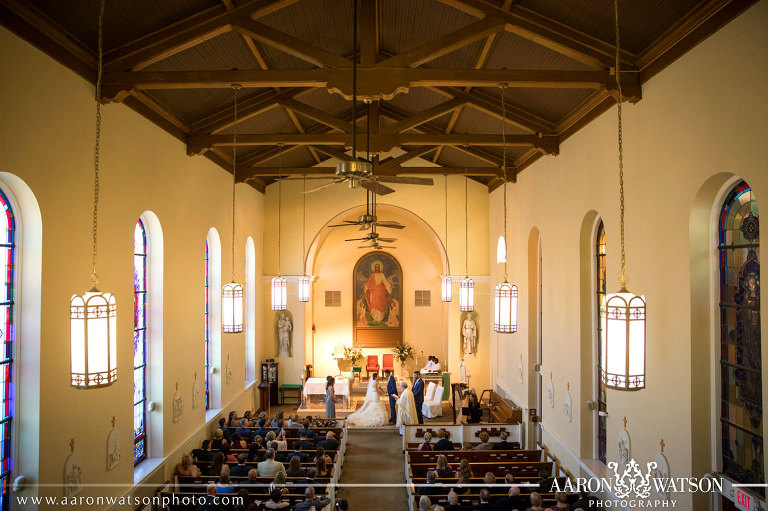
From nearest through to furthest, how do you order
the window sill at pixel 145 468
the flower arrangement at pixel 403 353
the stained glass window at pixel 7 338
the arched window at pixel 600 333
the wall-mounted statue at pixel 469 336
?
1. the stained glass window at pixel 7 338
2. the window sill at pixel 145 468
3. the arched window at pixel 600 333
4. the wall-mounted statue at pixel 469 336
5. the flower arrangement at pixel 403 353

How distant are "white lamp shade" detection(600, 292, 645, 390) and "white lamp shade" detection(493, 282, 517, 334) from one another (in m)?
4.44

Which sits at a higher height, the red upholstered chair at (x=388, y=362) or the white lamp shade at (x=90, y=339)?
the white lamp shade at (x=90, y=339)

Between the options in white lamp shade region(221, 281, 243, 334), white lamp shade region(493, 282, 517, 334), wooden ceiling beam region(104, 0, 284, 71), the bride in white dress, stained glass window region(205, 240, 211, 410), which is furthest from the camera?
the bride in white dress

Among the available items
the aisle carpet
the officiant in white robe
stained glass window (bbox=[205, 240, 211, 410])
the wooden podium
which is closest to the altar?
the wooden podium

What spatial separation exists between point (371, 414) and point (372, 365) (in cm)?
539

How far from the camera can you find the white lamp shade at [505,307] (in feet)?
29.3

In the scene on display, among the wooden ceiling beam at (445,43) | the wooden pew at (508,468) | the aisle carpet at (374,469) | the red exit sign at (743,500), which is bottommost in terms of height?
the aisle carpet at (374,469)

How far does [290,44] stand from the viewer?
6.94 meters

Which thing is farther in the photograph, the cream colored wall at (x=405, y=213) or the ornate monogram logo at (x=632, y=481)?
the cream colored wall at (x=405, y=213)

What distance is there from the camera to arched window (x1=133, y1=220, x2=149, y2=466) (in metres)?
8.61

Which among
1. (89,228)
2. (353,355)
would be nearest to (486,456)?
(89,228)

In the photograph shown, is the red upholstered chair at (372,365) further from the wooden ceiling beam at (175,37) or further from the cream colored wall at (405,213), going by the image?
the wooden ceiling beam at (175,37)

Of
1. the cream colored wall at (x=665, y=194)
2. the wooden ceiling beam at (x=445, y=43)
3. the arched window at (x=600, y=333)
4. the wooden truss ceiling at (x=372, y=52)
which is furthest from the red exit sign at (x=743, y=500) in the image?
the wooden ceiling beam at (x=445, y=43)

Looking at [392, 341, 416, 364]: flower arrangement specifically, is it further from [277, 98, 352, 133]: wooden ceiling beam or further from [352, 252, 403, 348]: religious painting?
[277, 98, 352, 133]: wooden ceiling beam
